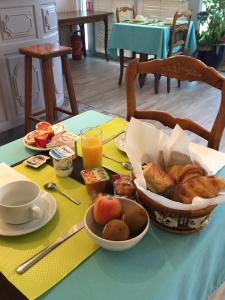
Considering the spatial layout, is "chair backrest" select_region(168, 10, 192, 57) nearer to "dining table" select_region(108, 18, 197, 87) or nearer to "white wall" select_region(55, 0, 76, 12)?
"dining table" select_region(108, 18, 197, 87)

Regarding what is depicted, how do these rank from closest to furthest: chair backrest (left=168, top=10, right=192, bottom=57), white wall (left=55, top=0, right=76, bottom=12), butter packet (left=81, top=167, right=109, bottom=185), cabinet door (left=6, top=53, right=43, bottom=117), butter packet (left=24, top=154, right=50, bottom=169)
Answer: butter packet (left=81, top=167, right=109, bottom=185) < butter packet (left=24, top=154, right=50, bottom=169) < cabinet door (left=6, top=53, right=43, bottom=117) < chair backrest (left=168, top=10, right=192, bottom=57) < white wall (left=55, top=0, right=76, bottom=12)

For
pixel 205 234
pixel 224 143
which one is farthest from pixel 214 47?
pixel 205 234

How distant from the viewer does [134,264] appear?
0.64 m

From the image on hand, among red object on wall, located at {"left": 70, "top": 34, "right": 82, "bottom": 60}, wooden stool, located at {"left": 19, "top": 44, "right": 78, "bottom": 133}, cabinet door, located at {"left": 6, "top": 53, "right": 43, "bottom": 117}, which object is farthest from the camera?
red object on wall, located at {"left": 70, "top": 34, "right": 82, "bottom": 60}

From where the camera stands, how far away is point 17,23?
7.75 feet

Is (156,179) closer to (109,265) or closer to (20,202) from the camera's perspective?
(109,265)

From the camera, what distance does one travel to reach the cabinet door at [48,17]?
2.54 m

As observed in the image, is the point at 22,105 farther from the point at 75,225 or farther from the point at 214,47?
the point at 214,47

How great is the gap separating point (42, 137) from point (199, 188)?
0.61 metres

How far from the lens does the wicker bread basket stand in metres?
0.65

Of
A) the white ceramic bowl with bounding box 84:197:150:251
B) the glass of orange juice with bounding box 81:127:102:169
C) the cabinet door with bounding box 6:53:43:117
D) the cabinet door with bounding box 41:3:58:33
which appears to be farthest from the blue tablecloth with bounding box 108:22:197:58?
the white ceramic bowl with bounding box 84:197:150:251

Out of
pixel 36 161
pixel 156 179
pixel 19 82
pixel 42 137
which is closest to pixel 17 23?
pixel 19 82

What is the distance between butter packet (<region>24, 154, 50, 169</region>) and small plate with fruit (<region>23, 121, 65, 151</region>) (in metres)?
0.04

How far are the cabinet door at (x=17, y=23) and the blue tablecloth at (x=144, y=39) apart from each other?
151 cm
